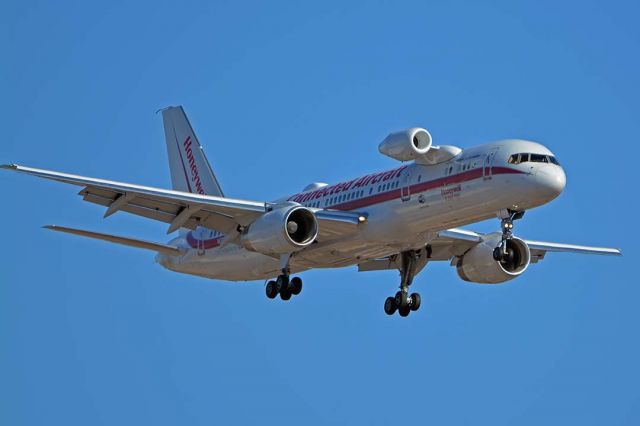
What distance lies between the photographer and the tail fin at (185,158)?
2559 inches

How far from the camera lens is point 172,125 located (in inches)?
2694

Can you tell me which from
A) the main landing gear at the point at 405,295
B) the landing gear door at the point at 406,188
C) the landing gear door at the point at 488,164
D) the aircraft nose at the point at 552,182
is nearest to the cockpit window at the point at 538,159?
the aircraft nose at the point at 552,182

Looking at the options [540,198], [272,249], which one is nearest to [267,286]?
[272,249]

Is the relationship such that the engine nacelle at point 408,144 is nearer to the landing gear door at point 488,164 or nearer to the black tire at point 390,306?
the landing gear door at point 488,164

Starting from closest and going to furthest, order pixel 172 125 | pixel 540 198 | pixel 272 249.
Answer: pixel 540 198
pixel 272 249
pixel 172 125

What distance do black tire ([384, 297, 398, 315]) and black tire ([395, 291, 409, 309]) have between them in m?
0.20

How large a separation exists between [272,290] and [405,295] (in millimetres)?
5907

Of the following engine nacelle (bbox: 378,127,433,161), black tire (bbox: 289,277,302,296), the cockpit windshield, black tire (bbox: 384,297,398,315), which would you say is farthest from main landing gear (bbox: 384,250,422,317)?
the cockpit windshield

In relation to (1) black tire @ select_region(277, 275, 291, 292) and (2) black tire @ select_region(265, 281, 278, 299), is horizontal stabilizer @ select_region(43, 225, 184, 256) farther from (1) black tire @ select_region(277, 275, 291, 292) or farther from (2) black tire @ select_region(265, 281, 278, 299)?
(1) black tire @ select_region(277, 275, 291, 292)

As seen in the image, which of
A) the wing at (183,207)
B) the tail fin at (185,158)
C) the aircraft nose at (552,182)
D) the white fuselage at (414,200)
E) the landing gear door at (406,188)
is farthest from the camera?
the tail fin at (185,158)

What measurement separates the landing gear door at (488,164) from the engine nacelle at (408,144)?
248cm

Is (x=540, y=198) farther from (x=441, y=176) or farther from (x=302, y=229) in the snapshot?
(x=302, y=229)

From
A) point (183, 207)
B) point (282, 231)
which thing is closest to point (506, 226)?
point (282, 231)

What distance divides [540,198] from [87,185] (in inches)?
645
